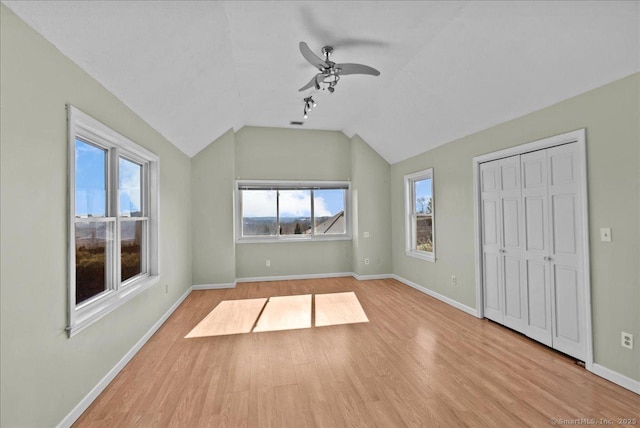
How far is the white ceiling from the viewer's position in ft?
6.52

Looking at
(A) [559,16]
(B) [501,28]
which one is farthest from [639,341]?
(B) [501,28]

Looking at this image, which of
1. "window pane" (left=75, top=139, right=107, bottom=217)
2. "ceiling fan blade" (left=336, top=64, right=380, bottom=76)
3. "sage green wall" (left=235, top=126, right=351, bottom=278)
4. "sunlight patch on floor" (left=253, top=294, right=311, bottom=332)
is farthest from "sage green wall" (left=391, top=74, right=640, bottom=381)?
"window pane" (left=75, top=139, right=107, bottom=217)

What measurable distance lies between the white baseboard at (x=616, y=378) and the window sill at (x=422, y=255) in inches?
95.4

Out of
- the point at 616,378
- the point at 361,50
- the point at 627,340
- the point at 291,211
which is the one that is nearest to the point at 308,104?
the point at 361,50

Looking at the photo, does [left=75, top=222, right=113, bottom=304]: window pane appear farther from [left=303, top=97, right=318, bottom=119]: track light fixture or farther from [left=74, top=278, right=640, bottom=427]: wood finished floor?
[left=303, top=97, right=318, bottom=119]: track light fixture

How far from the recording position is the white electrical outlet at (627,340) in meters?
2.22

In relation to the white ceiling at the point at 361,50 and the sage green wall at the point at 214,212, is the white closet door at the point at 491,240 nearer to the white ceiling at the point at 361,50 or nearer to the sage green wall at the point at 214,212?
the white ceiling at the point at 361,50

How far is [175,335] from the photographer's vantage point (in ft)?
11.0

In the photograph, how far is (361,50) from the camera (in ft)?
10.0

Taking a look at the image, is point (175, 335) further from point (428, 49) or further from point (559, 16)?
point (559, 16)

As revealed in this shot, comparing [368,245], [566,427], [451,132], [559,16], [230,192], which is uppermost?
[559,16]

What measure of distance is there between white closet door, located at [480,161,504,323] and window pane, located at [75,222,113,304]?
427 centimetres

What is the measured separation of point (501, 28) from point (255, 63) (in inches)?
98.8

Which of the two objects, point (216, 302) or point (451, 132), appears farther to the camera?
point (216, 302)
